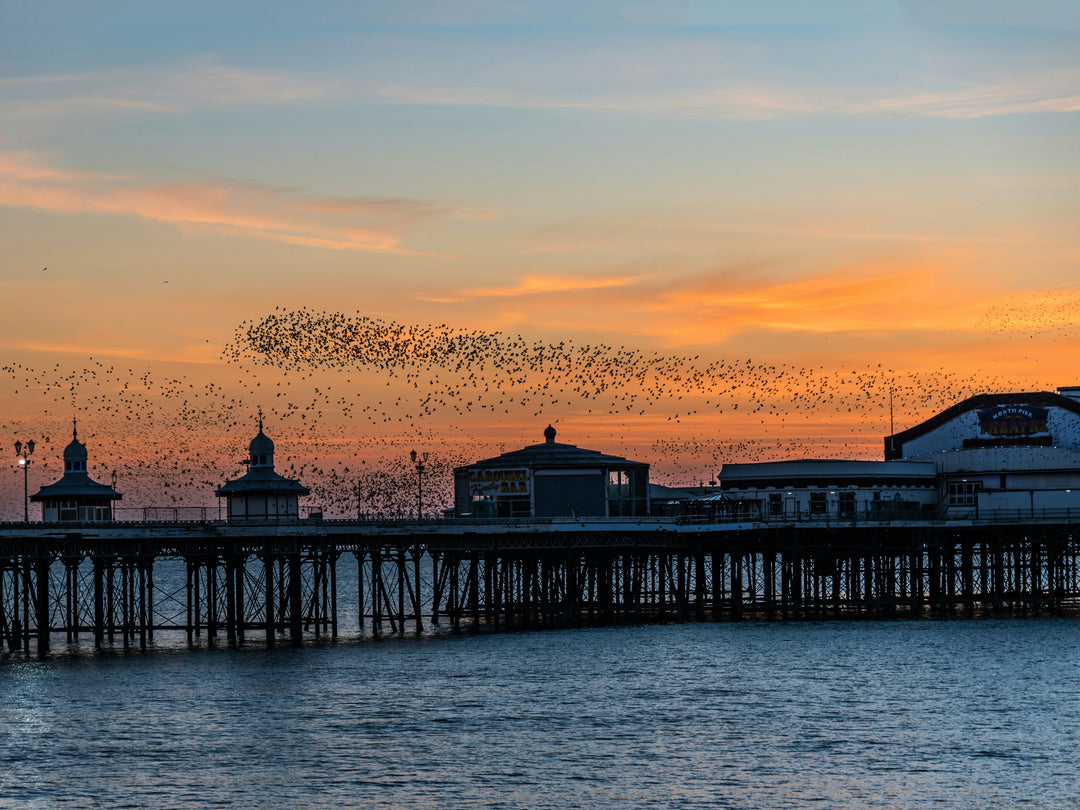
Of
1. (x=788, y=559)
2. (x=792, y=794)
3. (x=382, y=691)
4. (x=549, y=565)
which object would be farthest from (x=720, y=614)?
(x=792, y=794)

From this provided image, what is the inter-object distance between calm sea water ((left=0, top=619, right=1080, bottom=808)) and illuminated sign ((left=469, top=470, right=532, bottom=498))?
42.1 ft

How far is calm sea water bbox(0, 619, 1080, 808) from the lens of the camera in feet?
145

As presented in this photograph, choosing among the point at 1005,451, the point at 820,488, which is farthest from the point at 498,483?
the point at 1005,451

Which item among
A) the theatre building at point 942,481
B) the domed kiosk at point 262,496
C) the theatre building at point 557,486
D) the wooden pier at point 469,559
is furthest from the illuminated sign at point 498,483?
the theatre building at point 942,481

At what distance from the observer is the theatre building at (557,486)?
293ft

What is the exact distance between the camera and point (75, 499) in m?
84.1

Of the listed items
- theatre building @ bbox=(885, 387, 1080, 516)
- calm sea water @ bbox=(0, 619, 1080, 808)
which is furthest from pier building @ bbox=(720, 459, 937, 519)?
calm sea water @ bbox=(0, 619, 1080, 808)

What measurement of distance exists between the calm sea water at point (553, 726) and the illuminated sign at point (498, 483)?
12817 millimetres

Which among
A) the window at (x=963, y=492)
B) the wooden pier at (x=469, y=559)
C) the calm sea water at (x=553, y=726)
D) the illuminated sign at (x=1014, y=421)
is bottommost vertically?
the calm sea water at (x=553, y=726)

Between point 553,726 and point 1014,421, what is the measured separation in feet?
201

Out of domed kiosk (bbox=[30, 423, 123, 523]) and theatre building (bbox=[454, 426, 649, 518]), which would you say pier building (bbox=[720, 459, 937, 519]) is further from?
domed kiosk (bbox=[30, 423, 123, 523])

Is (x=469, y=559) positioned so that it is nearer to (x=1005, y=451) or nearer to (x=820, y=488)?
(x=820, y=488)

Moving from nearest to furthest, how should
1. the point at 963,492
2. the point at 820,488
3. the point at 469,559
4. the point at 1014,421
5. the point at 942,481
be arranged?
the point at 469,559, the point at 820,488, the point at 963,492, the point at 942,481, the point at 1014,421

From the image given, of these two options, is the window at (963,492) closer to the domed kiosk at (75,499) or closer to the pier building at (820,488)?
the pier building at (820,488)
